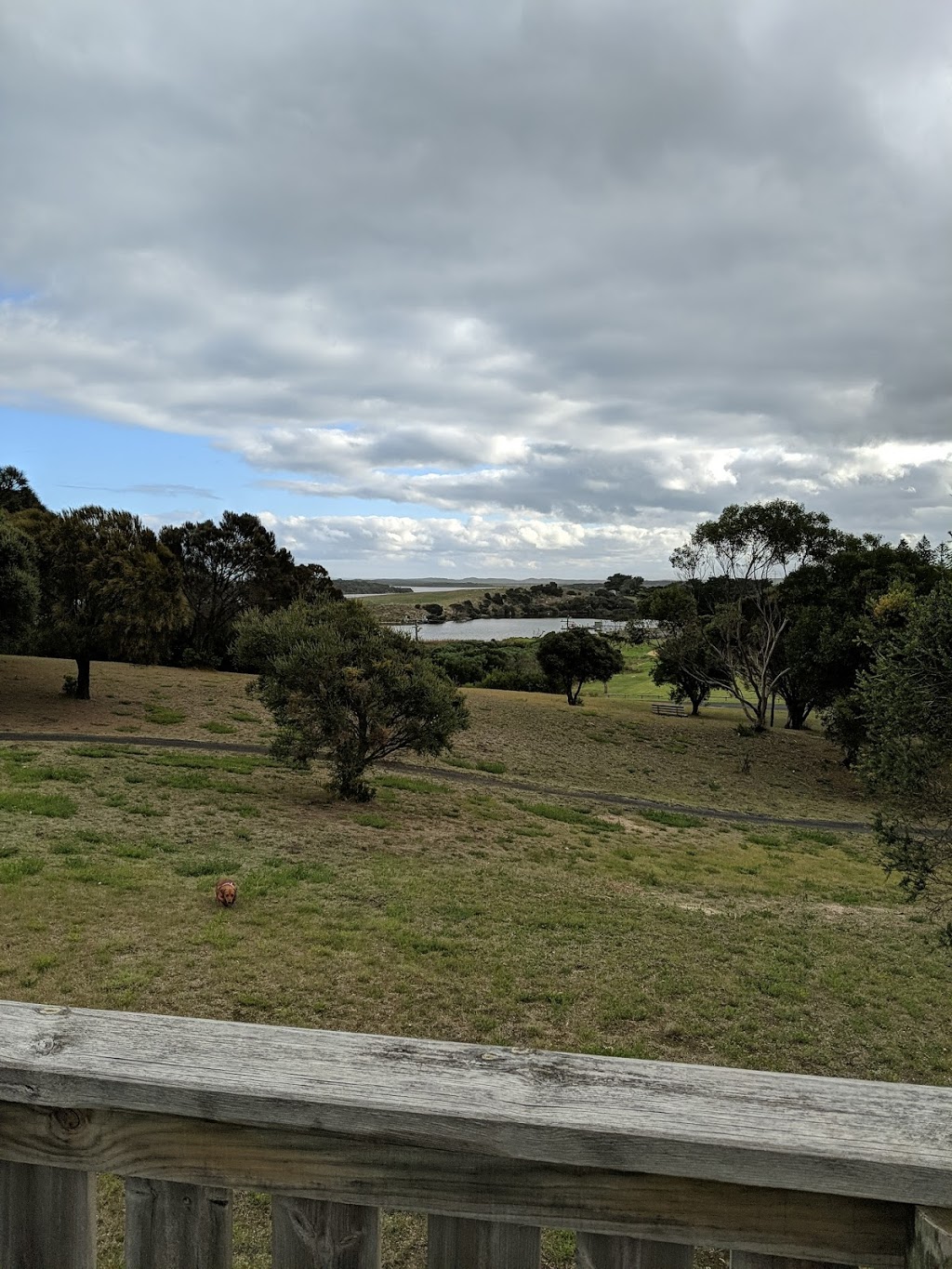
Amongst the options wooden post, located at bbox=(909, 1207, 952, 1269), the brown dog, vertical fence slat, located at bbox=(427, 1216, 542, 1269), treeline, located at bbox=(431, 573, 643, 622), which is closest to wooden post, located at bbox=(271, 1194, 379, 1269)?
vertical fence slat, located at bbox=(427, 1216, 542, 1269)

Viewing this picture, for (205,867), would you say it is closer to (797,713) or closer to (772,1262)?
(772,1262)

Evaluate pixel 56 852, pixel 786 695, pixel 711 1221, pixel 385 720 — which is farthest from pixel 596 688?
pixel 711 1221

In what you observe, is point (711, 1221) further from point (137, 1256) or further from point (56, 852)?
point (56, 852)

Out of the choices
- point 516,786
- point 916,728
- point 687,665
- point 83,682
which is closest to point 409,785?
point 516,786

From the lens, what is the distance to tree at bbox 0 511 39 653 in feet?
81.7

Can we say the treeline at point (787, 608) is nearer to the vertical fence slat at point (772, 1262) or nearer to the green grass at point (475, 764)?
the green grass at point (475, 764)

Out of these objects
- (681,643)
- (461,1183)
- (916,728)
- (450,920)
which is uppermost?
(681,643)

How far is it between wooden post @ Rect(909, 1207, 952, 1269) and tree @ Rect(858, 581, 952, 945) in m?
9.86

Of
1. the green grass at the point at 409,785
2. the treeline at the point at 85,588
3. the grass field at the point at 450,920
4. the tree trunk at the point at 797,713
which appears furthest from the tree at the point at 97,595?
the tree trunk at the point at 797,713

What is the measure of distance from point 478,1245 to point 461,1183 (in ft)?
0.47

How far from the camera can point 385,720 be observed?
1812cm

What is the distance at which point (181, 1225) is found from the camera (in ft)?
4.83

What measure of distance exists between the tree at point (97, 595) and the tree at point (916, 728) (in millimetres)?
23849

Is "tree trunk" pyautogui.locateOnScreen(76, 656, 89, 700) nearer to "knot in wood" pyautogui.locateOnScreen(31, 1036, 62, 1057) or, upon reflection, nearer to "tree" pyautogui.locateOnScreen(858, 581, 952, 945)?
"tree" pyautogui.locateOnScreen(858, 581, 952, 945)
